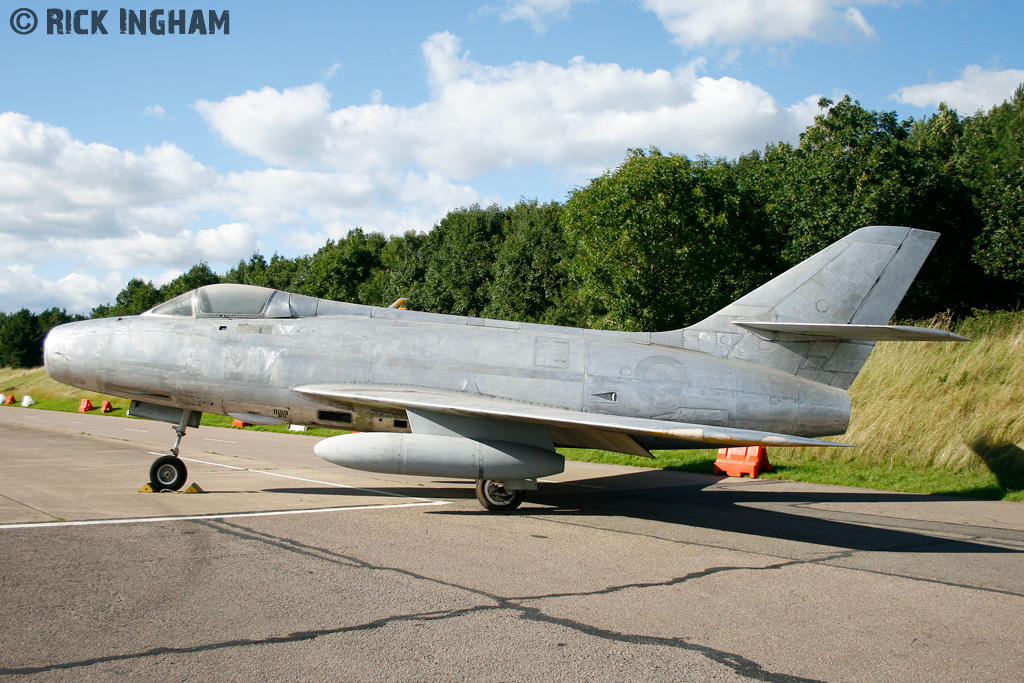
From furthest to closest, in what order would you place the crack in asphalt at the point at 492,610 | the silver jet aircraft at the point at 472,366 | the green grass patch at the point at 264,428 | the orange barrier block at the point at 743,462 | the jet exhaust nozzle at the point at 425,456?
the green grass patch at the point at 264,428
the orange barrier block at the point at 743,462
the silver jet aircraft at the point at 472,366
the jet exhaust nozzle at the point at 425,456
the crack in asphalt at the point at 492,610

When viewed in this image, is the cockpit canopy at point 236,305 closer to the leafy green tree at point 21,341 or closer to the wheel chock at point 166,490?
the wheel chock at point 166,490

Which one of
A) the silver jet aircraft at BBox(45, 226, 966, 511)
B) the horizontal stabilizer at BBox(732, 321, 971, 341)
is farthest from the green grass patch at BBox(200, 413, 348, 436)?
the horizontal stabilizer at BBox(732, 321, 971, 341)

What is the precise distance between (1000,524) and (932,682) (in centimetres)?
744

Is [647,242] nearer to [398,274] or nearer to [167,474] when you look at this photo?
[167,474]

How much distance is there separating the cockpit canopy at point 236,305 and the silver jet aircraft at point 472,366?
0.07 feet

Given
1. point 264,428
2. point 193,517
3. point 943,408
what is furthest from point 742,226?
point 193,517

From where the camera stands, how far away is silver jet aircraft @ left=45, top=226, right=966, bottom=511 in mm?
10172

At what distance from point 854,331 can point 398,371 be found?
6.66 meters

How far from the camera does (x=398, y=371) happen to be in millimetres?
10258

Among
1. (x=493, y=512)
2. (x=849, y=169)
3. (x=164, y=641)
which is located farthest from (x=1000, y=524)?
(x=849, y=169)

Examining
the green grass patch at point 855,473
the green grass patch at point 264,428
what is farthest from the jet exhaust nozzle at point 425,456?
the green grass patch at point 264,428

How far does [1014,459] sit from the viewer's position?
1370 centimetres

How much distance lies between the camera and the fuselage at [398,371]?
1020 cm

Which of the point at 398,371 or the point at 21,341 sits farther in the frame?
the point at 21,341
